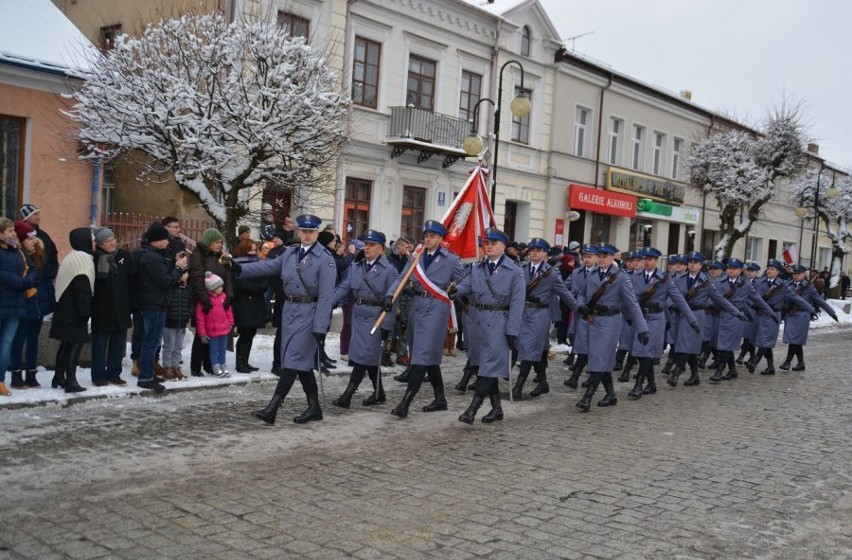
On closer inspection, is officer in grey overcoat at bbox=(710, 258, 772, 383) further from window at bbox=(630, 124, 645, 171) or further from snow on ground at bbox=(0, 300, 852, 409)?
window at bbox=(630, 124, 645, 171)

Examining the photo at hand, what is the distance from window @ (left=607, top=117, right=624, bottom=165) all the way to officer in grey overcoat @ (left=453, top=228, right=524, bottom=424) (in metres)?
24.6

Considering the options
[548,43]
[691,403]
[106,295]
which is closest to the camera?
[106,295]

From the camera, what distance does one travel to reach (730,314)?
1380 centimetres

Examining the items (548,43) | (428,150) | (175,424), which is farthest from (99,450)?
(548,43)

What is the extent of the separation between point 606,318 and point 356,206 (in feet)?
44.9

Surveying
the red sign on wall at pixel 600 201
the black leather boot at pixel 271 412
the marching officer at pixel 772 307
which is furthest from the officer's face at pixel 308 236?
the red sign on wall at pixel 600 201

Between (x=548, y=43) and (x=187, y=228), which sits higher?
(x=548, y=43)

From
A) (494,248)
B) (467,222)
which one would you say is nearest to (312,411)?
(494,248)

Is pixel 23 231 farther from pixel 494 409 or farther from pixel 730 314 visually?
pixel 730 314

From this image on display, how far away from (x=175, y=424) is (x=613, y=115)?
1077 inches

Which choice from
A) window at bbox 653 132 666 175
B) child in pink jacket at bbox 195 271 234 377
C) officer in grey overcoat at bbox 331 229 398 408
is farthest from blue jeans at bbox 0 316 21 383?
window at bbox 653 132 666 175

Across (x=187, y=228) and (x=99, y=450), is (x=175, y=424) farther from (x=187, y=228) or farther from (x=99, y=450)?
(x=187, y=228)

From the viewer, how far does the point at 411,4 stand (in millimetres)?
23578

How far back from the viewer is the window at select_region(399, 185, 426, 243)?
80.3 feet
